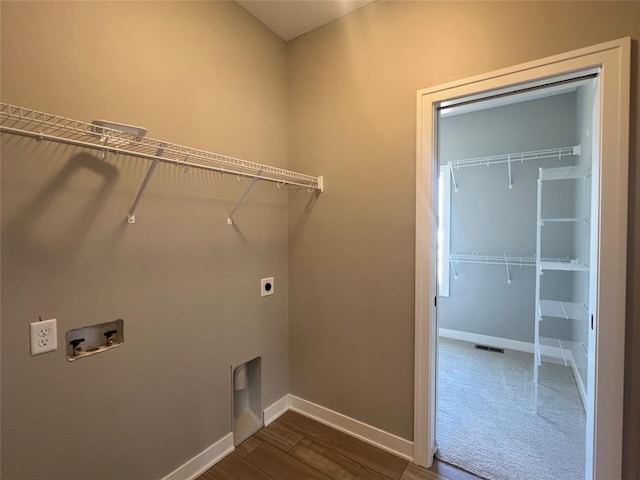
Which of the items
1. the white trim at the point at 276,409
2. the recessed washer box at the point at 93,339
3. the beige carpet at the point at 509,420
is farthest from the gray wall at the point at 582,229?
the recessed washer box at the point at 93,339

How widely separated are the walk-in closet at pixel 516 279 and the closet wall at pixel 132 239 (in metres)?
1.54

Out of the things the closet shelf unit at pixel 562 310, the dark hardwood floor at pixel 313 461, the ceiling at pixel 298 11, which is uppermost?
the ceiling at pixel 298 11

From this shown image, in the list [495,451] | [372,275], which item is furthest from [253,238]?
[495,451]

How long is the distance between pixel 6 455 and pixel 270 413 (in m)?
1.42

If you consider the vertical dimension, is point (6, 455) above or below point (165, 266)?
below

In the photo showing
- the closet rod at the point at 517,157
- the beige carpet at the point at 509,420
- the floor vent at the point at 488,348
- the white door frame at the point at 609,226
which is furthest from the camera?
the floor vent at the point at 488,348

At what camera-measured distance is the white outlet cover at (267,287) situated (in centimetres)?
207

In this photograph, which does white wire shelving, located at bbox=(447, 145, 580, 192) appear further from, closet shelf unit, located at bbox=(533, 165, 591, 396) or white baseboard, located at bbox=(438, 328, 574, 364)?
white baseboard, located at bbox=(438, 328, 574, 364)

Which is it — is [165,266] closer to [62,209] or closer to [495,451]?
[62,209]

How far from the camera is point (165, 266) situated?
1.50 metres

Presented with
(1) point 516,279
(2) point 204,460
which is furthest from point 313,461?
(1) point 516,279

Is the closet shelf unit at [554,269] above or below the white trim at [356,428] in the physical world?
above

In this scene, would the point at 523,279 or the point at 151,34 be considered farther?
the point at 523,279

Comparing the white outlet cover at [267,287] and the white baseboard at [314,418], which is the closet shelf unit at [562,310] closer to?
the white baseboard at [314,418]
